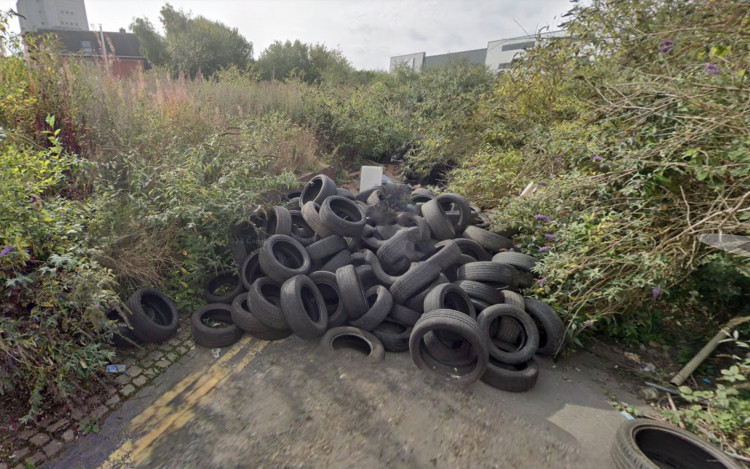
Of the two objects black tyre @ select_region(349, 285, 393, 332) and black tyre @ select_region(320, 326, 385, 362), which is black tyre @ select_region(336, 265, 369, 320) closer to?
black tyre @ select_region(349, 285, 393, 332)

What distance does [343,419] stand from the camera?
276 cm

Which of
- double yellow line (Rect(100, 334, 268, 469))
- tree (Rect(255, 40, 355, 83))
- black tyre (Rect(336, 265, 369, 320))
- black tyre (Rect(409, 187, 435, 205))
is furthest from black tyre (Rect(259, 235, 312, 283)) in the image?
tree (Rect(255, 40, 355, 83))

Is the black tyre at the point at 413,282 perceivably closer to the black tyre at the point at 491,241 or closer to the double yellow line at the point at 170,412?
the black tyre at the point at 491,241

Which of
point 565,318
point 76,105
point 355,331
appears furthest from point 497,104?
point 76,105

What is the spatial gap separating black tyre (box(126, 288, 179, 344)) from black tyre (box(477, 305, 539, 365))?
3.43 m

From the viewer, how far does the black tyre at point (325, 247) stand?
179 inches

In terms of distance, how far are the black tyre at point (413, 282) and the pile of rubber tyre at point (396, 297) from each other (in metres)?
0.01

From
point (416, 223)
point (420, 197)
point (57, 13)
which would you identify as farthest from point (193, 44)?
point (57, 13)

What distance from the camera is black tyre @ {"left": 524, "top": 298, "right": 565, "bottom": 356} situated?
138 inches

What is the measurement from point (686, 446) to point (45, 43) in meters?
8.92

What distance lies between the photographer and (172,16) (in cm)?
2948

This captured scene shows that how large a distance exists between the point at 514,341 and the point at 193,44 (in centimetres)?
2948

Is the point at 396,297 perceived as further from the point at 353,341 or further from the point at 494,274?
the point at 494,274

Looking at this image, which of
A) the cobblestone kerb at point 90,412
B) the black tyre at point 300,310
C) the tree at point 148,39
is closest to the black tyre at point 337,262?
the black tyre at point 300,310
